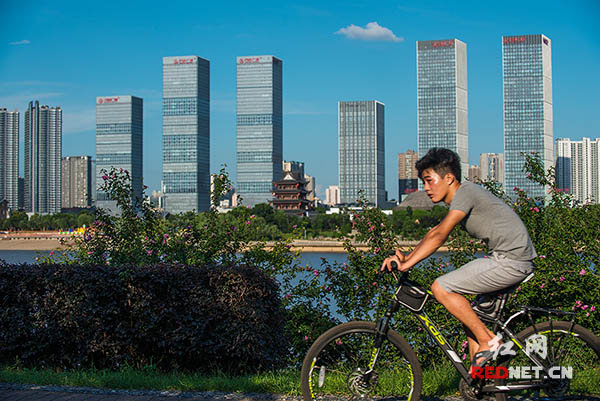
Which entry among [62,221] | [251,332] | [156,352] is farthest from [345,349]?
[62,221]

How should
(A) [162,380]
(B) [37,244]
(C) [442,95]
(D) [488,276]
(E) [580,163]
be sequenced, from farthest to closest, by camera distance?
(C) [442,95] → (E) [580,163] → (B) [37,244] → (A) [162,380] → (D) [488,276]

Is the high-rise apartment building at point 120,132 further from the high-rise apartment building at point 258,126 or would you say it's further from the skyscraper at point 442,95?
the skyscraper at point 442,95

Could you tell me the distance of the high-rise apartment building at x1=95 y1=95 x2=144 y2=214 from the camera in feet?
604

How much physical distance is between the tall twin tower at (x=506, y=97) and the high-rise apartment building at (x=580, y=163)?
5377mm

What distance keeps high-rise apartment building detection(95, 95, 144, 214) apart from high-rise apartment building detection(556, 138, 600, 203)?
371ft

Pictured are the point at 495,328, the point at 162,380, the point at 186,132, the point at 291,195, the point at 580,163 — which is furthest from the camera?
the point at 186,132

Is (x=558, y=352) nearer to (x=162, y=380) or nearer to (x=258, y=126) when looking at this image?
(x=162, y=380)

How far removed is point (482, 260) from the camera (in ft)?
12.4

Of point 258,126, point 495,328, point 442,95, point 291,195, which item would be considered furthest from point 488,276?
point 258,126

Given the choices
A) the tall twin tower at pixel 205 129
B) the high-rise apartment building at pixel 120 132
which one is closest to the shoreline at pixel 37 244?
the tall twin tower at pixel 205 129

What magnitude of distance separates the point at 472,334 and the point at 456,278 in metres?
0.41

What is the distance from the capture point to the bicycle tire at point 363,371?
3873 millimetres

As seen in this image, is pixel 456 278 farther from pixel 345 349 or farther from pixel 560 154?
pixel 560 154

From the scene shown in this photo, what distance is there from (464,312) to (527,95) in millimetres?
169077
